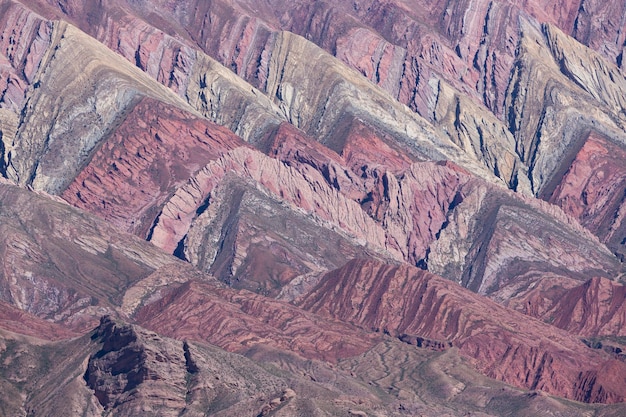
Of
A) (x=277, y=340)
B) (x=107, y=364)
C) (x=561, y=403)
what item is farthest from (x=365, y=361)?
(x=107, y=364)

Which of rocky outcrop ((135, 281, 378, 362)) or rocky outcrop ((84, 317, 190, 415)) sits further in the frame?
rocky outcrop ((135, 281, 378, 362))

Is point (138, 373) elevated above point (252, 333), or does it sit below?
above

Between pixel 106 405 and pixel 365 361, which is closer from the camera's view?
pixel 106 405

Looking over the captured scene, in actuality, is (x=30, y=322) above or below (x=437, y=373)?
below

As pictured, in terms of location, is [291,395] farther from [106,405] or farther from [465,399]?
[465,399]

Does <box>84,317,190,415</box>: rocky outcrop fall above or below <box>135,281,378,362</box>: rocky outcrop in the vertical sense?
above

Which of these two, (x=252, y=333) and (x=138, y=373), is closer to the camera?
Answer: (x=138, y=373)

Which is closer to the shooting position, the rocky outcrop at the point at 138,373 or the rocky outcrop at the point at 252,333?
the rocky outcrop at the point at 138,373

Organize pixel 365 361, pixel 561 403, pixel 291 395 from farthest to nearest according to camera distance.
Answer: pixel 365 361, pixel 561 403, pixel 291 395

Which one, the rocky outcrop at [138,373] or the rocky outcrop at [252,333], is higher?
the rocky outcrop at [138,373]

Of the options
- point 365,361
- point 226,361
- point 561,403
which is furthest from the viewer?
point 365,361
